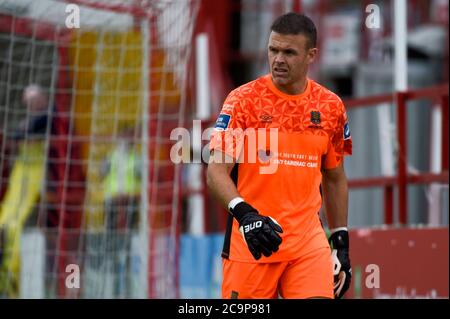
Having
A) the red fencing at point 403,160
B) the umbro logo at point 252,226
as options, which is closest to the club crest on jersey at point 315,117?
the umbro logo at point 252,226

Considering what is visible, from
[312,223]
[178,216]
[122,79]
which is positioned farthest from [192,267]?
[312,223]

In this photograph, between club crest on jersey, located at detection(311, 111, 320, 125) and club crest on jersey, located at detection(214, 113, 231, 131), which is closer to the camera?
club crest on jersey, located at detection(214, 113, 231, 131)

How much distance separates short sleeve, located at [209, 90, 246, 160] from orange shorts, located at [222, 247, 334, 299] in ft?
2.07

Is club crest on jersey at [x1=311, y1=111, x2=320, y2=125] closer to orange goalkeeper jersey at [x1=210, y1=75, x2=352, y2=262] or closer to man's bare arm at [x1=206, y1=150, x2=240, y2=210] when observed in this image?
orange goalkeeper jersey at [x1=210, y1=75, x2=352, y2=262]

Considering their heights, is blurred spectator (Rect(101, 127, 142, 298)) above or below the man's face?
below

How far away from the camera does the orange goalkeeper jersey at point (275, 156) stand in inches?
266

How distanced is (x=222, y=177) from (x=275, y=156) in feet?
1.07

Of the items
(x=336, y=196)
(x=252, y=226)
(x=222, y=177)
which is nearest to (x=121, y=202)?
(x=336, y=196)

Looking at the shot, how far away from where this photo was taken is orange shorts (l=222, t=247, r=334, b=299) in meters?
6.71

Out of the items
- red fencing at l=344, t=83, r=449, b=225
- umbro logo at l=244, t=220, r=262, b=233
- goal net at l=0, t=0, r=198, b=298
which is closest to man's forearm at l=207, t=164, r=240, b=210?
umbro logo at l=244, t=220, r=262, b=233

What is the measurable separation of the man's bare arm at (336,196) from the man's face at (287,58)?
674 millimetres

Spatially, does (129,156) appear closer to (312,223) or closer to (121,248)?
(121,248)

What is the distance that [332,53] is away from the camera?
1947cm
